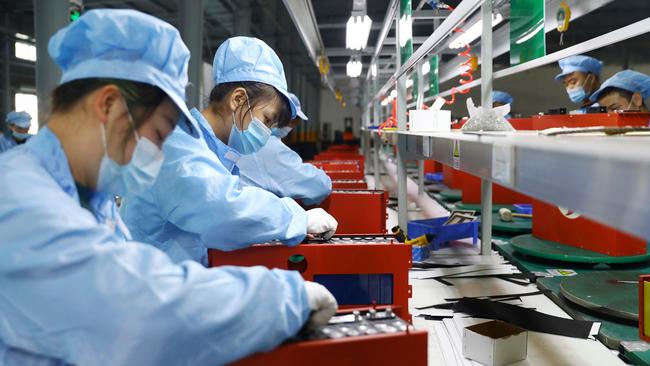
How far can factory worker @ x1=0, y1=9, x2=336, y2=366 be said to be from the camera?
0.77 m

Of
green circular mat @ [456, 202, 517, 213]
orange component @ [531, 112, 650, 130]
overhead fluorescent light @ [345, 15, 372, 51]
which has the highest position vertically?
overhead fluorescent light @ [345, 15, 372, 51]

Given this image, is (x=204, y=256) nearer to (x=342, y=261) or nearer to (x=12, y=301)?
(x=342, y=261)

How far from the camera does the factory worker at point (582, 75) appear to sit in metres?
4.18

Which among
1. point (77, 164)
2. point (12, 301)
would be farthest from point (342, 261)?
point (12, 301)

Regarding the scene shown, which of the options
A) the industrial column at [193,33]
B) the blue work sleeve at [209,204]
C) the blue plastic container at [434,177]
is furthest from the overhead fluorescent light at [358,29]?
the blue work sleeve at [209,204]

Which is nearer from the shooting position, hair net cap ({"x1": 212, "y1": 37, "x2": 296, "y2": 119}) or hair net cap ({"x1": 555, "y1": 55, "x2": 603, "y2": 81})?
hair net cap ({"x1": 212, "y1": 37, "x2": 296, "y2": 119})

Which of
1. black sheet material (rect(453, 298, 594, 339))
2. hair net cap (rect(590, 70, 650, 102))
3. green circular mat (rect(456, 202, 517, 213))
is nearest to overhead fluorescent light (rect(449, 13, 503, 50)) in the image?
hair net cap (rect(590, 70, 650, 102))

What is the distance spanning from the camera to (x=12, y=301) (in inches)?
31.3

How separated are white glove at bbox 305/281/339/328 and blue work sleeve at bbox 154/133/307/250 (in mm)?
619

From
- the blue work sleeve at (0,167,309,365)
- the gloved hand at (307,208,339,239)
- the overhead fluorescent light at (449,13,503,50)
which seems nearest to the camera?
the blue work sleeve at (0,167,309,365)

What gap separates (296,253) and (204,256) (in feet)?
1.20

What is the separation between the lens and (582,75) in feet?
14.0

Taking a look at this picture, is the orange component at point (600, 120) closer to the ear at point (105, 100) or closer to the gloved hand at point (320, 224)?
the gloved hand at point (320, 224)

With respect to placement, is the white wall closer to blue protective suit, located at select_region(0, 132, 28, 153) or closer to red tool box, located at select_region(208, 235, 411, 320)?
blue protective suit, located at select_region(0, 132, 28, 153)
